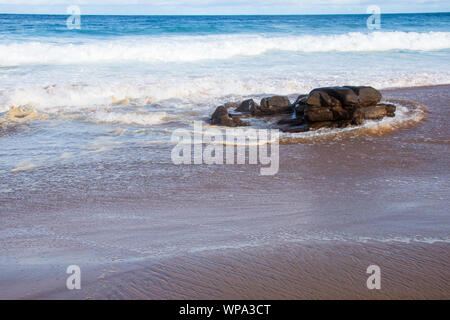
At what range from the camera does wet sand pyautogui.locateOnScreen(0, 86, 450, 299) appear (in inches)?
106

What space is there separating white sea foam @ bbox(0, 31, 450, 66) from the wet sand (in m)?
13.2

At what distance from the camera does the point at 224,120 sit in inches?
284

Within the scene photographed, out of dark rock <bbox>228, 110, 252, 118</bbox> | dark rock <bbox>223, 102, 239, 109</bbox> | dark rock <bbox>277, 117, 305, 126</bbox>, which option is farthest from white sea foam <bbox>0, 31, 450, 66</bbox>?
dark rock <bbox>277, 117, 305, 126</bbox>

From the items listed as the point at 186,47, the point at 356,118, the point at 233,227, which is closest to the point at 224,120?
the point at 356,118

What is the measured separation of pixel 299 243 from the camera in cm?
320

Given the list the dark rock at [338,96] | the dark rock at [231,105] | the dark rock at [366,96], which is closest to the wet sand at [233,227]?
the dark rock at [338,96]

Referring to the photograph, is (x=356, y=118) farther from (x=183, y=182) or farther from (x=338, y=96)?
(x=183, y=182)

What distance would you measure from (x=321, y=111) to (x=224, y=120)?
152cm

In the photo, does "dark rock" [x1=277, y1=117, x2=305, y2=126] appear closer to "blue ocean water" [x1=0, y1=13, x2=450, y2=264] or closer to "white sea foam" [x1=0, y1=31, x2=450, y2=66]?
"blue ocean water" [x1=0, y1=13, x2=450, y2=264]

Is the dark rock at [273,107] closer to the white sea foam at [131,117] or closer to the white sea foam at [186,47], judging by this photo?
the white sea foam at [131,117]

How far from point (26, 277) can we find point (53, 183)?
6.51ft

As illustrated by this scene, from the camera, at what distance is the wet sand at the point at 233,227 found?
269 cm

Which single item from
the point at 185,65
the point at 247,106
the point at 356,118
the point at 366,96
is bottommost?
the point at 356,118
